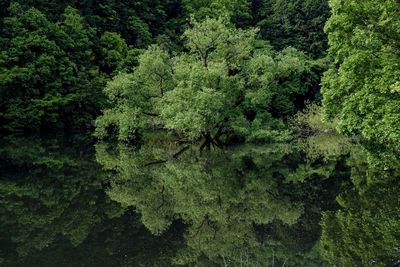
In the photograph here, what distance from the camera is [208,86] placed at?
34906 mm

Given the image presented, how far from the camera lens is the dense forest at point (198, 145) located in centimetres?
1280

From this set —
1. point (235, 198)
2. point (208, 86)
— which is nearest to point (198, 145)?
point (208, 86)

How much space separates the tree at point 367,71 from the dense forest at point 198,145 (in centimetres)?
5

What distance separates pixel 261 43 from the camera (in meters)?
57.6

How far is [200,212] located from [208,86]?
20.2m

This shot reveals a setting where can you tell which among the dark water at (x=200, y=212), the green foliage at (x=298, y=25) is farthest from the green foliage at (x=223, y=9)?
the dark water at (x=200, y=212)

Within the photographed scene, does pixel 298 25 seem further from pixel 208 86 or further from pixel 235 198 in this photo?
pixel 235 198

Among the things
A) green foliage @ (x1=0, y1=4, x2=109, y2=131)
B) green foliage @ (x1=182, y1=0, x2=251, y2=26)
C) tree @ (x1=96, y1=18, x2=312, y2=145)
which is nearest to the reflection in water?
tree @ (x1=96, y1=18, x2=312, y2=145)

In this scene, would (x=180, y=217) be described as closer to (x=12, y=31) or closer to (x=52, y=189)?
(x=52, y=189)

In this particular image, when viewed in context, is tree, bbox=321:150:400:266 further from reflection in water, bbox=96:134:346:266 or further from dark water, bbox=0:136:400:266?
reflection in water, bbox=96:134:346:266

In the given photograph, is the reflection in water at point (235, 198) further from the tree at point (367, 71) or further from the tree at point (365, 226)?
the tree at point (367, 71)

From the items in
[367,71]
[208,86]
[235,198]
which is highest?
[367,71]

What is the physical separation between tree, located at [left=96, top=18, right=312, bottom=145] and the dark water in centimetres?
764

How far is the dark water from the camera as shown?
1139cm
